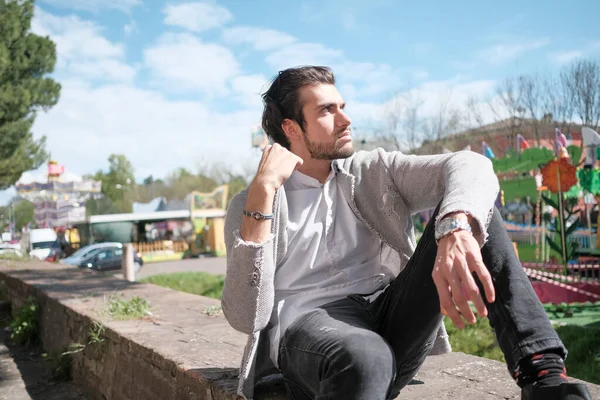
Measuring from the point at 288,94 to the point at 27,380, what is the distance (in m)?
3.55

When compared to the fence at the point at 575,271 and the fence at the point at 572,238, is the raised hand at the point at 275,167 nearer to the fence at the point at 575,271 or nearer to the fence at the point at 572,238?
the fence at the point at 575,271

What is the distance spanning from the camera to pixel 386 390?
1.41 metres

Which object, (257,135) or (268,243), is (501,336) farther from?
(257,135)

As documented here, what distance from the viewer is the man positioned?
139 cm

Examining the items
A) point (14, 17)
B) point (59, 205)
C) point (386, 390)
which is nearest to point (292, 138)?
point (386, 390)

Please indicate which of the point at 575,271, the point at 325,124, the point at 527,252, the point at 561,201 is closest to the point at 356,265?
the point at 325,124

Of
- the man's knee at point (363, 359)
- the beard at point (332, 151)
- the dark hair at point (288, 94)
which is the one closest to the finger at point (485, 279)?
the man's knee at point (363, 359)

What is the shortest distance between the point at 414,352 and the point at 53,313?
13.4ft

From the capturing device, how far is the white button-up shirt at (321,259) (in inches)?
72.7

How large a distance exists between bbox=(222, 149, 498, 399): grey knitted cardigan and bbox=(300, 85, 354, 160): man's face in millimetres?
74

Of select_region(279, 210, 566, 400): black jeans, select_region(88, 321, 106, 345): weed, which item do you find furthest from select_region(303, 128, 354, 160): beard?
select_region(88, 321, 106, 345): weed

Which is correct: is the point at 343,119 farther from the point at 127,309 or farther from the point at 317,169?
the point at 127,309

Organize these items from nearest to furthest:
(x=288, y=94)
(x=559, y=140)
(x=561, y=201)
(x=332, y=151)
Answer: (x=332, y=151), (x=288, y=94), (x=559, y=140), (x=561, y=201)

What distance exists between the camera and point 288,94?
213 centimetres
